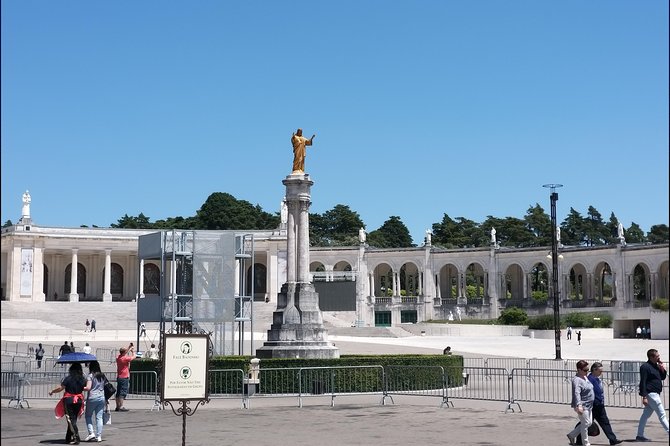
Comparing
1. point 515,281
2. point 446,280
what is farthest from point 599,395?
point 515,281

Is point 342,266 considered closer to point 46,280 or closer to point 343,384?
point 46,280

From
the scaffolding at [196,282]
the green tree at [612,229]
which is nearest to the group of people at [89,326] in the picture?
the scaffolding at [196,282]

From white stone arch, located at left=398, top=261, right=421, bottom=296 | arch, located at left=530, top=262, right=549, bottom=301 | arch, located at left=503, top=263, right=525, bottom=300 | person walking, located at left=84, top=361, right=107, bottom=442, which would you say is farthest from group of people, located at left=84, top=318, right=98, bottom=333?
arch, located at left=530, top=262, right=549, bottom=301

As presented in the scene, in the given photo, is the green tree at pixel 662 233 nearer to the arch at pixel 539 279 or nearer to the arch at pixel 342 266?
the arch at pixel 342 266

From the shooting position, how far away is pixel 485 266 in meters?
92.9

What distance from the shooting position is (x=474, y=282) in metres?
120

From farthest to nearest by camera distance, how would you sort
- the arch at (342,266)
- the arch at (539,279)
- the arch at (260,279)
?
1. the arch at (539,279)
2. the arch at (260,279)
3. the arch at (342,266)

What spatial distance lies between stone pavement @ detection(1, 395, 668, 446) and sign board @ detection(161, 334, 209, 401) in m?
5.27

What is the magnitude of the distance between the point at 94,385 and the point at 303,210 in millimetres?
16610

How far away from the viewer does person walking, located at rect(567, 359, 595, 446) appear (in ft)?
Result: 50.7

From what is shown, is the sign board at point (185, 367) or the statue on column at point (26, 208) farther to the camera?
the statue on column at point (26, 208)

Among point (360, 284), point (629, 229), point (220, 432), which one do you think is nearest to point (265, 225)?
point (360, 284)

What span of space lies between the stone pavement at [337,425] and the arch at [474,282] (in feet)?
237

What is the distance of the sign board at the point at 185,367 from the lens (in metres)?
11.5
